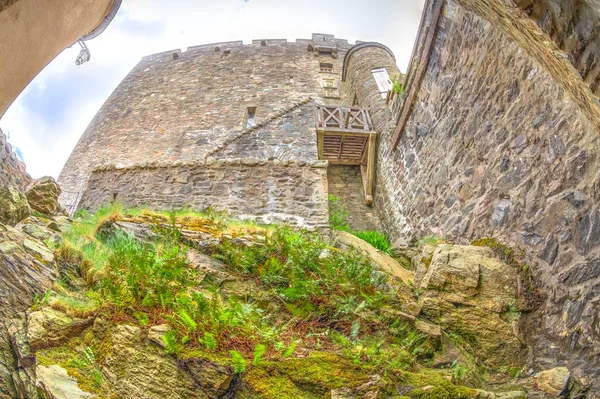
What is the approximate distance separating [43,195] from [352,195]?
693 cm

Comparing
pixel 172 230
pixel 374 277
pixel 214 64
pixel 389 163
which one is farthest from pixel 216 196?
pixel 214 64

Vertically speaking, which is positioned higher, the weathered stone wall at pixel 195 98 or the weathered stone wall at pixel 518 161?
the weathered stone wall at pixel 195 98

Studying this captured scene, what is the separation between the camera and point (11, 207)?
412cm

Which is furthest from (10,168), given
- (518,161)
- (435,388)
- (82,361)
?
(518,161)

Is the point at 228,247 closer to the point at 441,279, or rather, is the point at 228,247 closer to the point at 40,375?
the point at 40,375

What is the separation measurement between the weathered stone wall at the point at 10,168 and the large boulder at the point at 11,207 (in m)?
0.90

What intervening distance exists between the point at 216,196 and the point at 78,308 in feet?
12.9

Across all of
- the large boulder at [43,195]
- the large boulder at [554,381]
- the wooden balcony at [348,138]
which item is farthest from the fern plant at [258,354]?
the wooden balcony at [348,138]

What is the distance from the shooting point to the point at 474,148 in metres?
4.78

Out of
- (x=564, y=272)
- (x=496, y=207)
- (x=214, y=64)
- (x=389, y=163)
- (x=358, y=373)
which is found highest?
(x=214, y=64)

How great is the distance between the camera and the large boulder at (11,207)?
399 centimetres

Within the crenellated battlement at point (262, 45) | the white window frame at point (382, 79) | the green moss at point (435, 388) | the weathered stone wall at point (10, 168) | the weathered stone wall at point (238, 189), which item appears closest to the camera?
the green moss at point (435, 388)

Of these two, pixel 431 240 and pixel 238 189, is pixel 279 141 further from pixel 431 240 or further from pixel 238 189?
pixel 431 240

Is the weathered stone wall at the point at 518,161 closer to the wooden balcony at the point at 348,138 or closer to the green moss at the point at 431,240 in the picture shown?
the green moss at the point at 431,240
